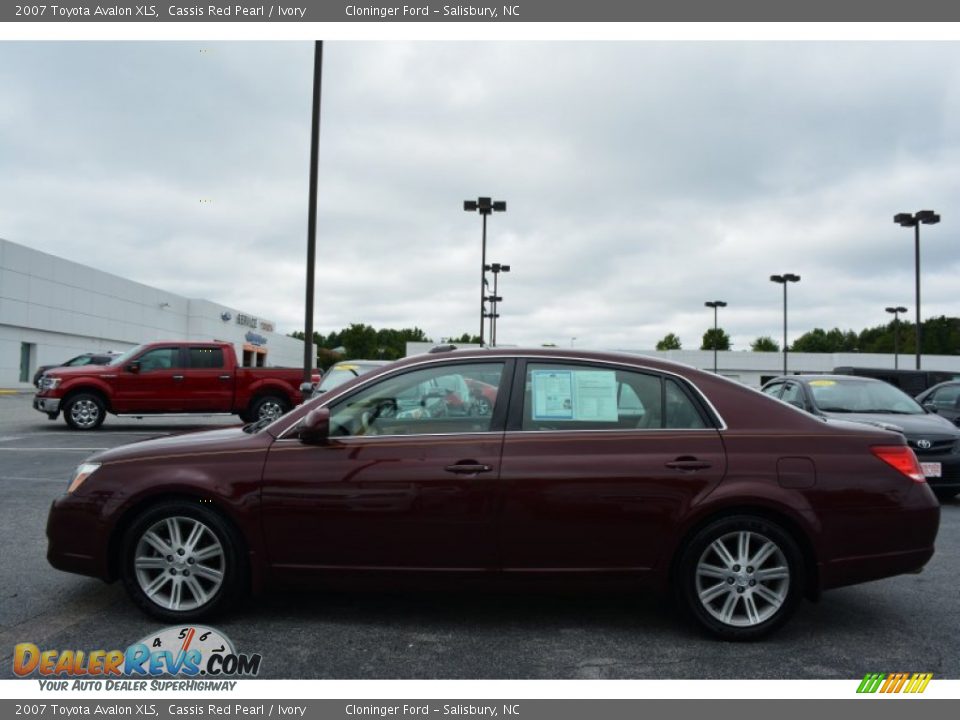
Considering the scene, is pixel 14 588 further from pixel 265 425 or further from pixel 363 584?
pixel 363 584

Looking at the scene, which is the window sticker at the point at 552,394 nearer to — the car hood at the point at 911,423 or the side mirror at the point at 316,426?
the side mirror at the point at 316,426

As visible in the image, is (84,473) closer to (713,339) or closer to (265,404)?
(265,404)

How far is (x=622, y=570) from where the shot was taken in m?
4.05

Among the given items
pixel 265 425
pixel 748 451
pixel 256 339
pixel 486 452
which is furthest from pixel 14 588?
pixel 256 339

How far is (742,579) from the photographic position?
4.04 m

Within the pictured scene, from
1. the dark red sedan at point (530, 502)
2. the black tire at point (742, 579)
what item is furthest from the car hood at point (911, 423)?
the black tire at point (742, 579)

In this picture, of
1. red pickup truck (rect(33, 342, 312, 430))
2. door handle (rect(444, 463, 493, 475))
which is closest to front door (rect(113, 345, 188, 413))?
red pickup truck (rect(33, 342, 312, 430))

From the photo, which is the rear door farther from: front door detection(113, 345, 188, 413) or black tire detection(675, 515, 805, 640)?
front door detection(113, 345, 188, 413)

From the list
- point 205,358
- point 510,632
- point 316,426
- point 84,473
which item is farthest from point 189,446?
point 205,358

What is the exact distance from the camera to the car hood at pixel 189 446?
4.23 m

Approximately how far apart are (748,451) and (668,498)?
1.68ft

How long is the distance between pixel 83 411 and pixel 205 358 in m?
2.76

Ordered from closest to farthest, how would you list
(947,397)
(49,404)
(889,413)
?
(889,413) < (947,397) < (49,404)
